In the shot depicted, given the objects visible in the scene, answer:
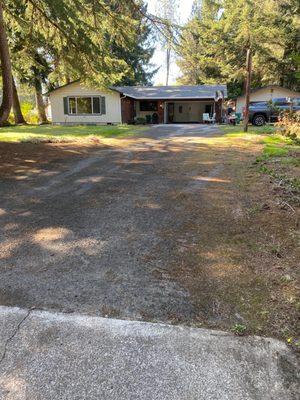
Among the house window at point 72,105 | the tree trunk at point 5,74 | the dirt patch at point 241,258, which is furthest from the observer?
the house window at point 72,105

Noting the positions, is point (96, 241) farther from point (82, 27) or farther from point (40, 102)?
point (40, 102)

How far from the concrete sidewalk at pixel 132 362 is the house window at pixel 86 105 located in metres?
24.8

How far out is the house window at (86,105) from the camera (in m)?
26.3

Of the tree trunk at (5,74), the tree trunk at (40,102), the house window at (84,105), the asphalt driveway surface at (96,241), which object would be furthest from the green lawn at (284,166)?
the tree trunk at (40,102)

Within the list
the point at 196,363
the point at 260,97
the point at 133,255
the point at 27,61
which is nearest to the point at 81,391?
the point at 196,363

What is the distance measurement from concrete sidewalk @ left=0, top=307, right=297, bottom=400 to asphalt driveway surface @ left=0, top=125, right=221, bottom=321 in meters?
0.24

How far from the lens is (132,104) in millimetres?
28797

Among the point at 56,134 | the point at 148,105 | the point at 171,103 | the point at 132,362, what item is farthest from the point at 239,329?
the point at 171,103

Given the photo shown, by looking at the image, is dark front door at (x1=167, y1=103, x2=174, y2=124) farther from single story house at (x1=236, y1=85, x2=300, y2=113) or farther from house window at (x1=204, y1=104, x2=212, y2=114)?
single story house at (x1=236, y1=85, x2=300, y2=113)

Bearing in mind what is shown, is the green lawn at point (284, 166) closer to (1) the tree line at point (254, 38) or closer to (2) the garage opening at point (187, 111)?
(1) the tree line at point (254, 38)

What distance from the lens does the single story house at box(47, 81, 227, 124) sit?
2623 centimetres

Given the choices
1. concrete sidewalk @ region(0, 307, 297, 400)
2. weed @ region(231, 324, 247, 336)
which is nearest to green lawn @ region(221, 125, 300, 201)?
weed @ region(231, 324, 247, 336)

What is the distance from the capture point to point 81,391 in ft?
7.10

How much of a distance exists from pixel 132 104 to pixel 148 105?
1329 millimetres
